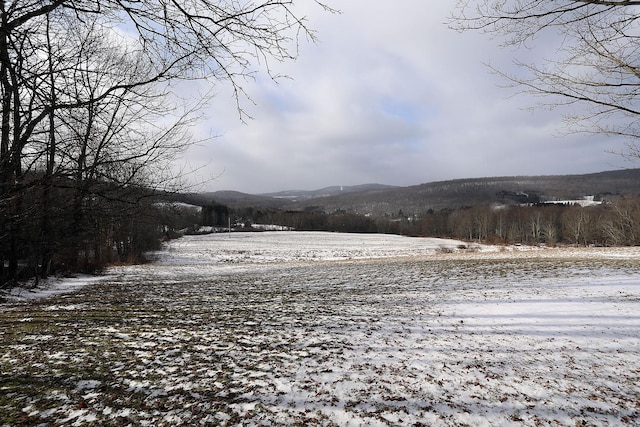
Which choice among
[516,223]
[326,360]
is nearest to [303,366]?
[326,360]

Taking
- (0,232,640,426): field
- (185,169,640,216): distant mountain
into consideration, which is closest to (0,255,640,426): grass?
(0,232,640,426): field

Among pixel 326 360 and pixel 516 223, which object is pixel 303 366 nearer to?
pixel 326 360

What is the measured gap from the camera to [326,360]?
5.29 metres

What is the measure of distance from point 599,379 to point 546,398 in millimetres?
1289

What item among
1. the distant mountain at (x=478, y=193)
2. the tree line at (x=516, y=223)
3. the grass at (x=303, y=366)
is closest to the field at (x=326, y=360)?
the grass at (x=303, y=366)

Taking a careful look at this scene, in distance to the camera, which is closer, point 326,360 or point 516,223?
point 326,360

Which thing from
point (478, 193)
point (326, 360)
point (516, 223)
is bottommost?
point (516, 223)

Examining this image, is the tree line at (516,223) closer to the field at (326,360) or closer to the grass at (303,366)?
the field at (326,360)

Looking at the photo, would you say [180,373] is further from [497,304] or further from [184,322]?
[497,304]

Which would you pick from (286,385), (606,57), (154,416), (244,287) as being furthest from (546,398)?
(244,287)

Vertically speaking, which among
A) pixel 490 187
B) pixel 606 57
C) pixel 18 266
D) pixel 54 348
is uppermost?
pixel 490 187

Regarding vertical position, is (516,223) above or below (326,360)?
below

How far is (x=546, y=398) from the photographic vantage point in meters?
4.18

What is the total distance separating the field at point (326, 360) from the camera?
3.85 metres
